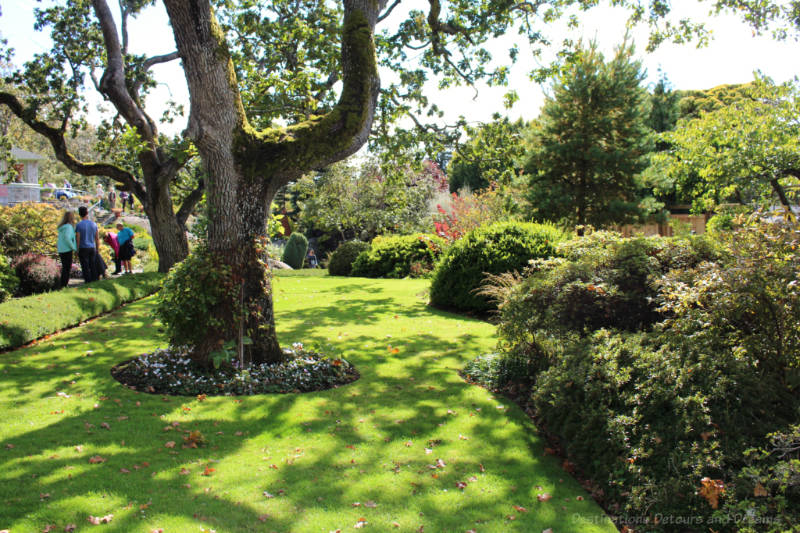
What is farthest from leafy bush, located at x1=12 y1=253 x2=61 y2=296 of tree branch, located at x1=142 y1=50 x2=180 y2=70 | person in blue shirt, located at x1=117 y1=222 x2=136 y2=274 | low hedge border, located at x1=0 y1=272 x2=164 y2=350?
tree branch, located at x1=142 y1=50 x2=180 y2=70

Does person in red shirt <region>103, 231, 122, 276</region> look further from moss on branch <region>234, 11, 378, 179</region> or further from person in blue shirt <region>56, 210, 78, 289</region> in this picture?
moss on branch <region>234, 11, 378, 179</region>

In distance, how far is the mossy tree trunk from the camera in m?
6.20

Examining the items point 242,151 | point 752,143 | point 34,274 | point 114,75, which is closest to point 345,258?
point 114,75

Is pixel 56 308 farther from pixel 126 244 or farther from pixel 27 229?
pixel 126 244

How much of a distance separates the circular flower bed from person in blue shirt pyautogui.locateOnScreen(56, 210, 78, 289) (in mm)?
6388

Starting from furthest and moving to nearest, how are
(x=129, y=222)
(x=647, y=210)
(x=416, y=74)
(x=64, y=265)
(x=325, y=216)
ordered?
(x=129, y=222) → (x=325, y=216) → (x=647, y=210) → (x=416, y=74) → (x=64, y=265)

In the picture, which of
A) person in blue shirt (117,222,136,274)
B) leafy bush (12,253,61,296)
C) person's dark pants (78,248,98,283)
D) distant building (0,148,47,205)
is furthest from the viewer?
distant building (0,148,47,205)

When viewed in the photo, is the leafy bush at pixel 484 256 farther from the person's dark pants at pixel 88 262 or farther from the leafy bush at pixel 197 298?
the person's dark pants at pixel 88 262

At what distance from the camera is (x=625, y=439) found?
155 inches

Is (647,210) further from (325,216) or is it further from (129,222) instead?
(129,222)

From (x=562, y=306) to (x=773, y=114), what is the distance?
1066 centimetres

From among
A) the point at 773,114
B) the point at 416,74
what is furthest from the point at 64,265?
the point at 773,114

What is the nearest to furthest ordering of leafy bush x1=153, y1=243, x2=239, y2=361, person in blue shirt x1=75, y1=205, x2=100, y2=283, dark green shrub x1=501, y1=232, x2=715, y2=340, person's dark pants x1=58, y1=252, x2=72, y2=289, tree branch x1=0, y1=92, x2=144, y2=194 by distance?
dark green shrub x1=501, y1=232, x2=715, y2=340 → leafy bush x1=153, y1=243, x2=239, y2=361 → person's dark pants x1=58, y1=252, x2=72, y2=289 → person in blue shirt x1=75, y1=205, x2=100, y2=283 → tree branch x1=0, y1=92, x2=144, y2=194

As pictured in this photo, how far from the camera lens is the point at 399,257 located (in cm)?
1867
